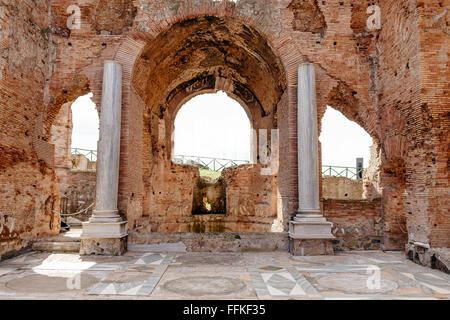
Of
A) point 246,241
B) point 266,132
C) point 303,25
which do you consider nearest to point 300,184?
point 246,241

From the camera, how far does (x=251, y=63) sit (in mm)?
10430

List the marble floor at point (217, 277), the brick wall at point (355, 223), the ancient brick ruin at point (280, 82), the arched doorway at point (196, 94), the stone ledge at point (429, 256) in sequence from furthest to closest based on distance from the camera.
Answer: the arched doorway at point (196, 94) → the brick wall at point (355, 223) → the ancient brick ruin at point (280, 82) → the stone ledge at point (429, 256) → the marble floor at point (217, 277)

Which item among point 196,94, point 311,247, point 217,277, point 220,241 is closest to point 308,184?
point 311,247

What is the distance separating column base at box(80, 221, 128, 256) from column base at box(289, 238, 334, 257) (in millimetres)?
3737

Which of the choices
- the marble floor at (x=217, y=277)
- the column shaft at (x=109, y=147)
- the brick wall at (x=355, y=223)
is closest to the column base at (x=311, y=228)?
the marble floor at (x=217, y=277)

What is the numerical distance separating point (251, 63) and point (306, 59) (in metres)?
2.56

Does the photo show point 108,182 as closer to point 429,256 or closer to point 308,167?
point 308,167

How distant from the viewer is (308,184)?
7504 mm

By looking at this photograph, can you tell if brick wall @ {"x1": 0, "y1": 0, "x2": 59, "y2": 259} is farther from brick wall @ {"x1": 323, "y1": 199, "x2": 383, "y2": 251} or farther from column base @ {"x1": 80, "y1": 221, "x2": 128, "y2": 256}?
brick wall @ {"x1": 323, "y1": 199, "x2": 383, "y2": 251}

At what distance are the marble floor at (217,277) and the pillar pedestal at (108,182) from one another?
1.27 feet

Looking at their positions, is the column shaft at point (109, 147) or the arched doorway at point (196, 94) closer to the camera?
the column shaft at point (109, 147)

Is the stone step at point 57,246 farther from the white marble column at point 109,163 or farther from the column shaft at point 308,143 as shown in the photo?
the column shaft at point 308,143

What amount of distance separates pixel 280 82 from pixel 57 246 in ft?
22.2

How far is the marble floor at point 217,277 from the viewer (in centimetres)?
425
